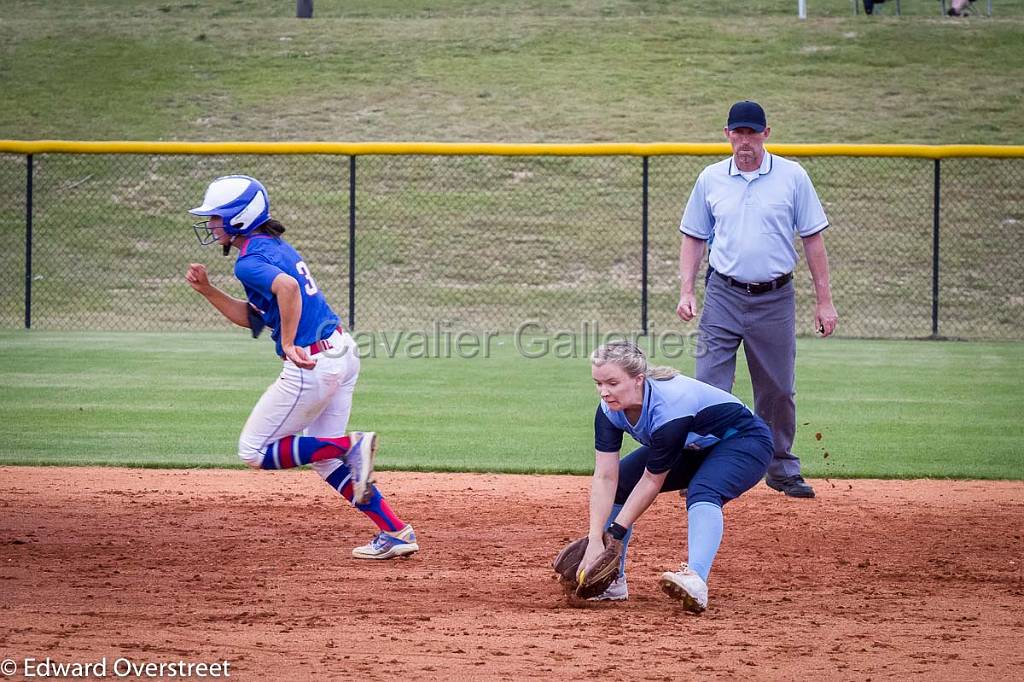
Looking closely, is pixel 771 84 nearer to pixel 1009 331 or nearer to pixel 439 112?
pixel 439 112

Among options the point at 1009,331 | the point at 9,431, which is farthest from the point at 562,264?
the point at 9,431

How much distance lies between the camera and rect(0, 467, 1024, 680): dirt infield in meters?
4.52

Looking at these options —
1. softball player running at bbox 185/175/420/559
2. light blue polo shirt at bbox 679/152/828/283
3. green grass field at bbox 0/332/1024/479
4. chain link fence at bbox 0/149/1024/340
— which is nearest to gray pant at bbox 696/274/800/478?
light blue polo shirt at bbox 679/152/828/283

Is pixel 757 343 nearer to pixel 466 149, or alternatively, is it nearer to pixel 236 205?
pixel 236 205

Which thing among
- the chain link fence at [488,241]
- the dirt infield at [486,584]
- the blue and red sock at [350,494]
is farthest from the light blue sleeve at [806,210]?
the chain link fence at [488,241]

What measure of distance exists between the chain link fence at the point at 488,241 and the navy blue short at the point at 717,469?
11745mm

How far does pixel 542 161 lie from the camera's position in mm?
23359

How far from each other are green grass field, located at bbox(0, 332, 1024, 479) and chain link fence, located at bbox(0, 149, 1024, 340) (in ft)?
11.6

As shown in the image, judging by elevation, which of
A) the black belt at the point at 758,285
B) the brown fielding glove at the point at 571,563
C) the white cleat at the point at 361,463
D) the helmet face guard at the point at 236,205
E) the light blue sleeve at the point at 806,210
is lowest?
the brown fielding glove at the point at 571,563

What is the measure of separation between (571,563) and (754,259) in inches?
99.2

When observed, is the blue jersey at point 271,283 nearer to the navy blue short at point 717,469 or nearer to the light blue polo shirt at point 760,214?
the navy blue short at point 717,469

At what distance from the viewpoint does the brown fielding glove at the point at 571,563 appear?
5.36 meters

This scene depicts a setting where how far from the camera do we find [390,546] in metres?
6.12

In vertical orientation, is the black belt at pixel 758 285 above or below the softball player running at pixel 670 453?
above
